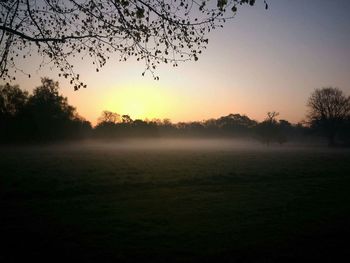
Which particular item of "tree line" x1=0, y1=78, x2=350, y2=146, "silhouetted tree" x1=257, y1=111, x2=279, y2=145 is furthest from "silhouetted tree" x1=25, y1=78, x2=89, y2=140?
"silhouetted tree" x1=257, y1=111, x2=279, y2=145

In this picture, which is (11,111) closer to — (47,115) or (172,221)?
(47,115)

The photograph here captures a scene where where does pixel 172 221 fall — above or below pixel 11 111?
below

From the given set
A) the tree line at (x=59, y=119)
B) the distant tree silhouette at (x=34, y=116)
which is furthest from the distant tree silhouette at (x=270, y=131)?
the distant tree silhouette at (x=34, y=116)

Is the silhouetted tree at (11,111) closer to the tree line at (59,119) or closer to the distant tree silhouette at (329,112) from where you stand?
the tree line at (59,119)

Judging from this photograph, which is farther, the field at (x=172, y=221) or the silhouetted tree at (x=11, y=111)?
the silhouetted tree at (x=11, y=111)

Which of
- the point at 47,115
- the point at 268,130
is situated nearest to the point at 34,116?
the point at 47,115

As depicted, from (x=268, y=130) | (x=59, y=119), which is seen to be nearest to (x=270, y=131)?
(x=268, y=130)

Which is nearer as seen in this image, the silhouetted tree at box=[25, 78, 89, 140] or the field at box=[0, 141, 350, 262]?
the field at box=[0, 141, 350, 262]

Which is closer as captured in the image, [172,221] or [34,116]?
[172,221]

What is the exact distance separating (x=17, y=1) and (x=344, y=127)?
88.7 meters

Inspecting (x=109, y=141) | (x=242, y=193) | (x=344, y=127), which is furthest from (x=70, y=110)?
(x=242, y=193)

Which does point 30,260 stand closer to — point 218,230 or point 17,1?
point 218,230

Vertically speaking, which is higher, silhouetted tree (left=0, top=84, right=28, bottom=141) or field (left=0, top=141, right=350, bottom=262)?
silhouetted tree (left=0, top=84, right=28, bottom=141)

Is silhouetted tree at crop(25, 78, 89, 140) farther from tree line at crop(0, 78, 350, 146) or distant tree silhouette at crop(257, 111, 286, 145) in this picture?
distant tree silhouette at crop(257, 111, 286, 145)
